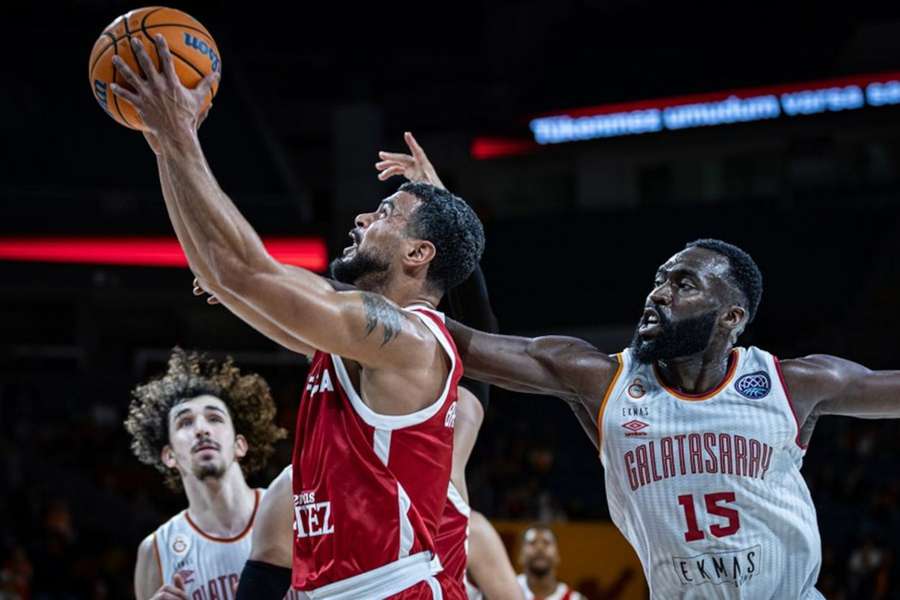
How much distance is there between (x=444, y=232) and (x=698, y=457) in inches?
47.6

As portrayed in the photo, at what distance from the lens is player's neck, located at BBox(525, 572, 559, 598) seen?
8.95 meters

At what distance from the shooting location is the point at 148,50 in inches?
131

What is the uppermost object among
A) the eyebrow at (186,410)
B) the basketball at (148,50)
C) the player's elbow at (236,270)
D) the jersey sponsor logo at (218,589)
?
the basketball at (148,50)

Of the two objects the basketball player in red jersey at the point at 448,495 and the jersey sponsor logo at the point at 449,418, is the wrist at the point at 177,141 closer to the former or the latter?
the basketball player in red jersey at the point at 448,495

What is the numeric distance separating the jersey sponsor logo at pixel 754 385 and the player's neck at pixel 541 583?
4998 mm

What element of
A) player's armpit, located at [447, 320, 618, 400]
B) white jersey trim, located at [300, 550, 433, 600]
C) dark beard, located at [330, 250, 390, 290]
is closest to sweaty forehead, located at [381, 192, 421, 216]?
dark beard, located at [330, 250, 390, 290]

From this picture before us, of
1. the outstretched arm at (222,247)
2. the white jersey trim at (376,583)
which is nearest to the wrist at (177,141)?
the outstretched arm at (222,247)

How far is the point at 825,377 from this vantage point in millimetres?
4238

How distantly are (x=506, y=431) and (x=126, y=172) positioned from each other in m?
7.65

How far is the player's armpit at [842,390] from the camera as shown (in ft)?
13.8

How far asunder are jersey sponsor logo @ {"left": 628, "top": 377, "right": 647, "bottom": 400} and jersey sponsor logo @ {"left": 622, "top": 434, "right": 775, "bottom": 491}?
18 cm

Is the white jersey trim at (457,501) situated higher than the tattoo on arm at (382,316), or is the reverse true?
the tattoo on arm at (382,316)

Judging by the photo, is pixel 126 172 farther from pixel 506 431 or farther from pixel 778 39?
pixel 778 39

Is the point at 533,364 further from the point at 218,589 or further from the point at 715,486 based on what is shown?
the point at 218,589
